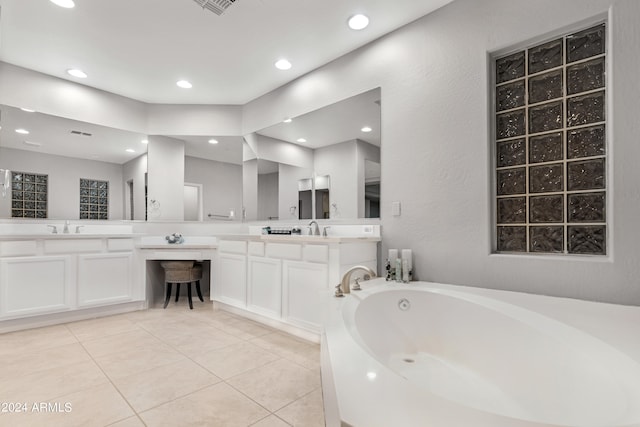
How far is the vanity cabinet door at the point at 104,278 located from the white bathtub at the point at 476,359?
110 inches

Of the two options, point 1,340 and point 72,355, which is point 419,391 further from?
point 1,340

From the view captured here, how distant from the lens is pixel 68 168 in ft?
11.1

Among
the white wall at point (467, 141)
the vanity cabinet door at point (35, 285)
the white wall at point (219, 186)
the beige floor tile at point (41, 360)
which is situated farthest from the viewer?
the white wall at point (219, 186)

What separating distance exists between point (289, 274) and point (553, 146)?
6.91ft

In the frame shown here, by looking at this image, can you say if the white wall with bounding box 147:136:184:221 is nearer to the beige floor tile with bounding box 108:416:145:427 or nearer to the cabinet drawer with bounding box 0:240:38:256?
the cabinet drawer with bounding box 0:240:38:256

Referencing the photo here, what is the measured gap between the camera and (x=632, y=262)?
156cm

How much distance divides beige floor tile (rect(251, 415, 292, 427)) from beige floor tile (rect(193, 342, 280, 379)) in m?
0.53

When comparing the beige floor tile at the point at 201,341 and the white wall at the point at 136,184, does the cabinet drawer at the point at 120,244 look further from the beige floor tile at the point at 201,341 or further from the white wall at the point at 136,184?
the beige floor tile at the point at 201,341

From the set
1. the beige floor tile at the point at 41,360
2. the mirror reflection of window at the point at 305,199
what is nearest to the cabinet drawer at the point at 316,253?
the mirror reflection of window at the point at 305,199

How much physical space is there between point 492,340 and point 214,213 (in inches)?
140

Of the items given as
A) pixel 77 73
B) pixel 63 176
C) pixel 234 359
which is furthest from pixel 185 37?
pixel 234 359

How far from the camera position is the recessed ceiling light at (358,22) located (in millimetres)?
2408

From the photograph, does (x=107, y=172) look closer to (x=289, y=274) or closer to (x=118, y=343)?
(x=118, y=343)

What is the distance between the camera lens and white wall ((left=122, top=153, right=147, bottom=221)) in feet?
12.3
